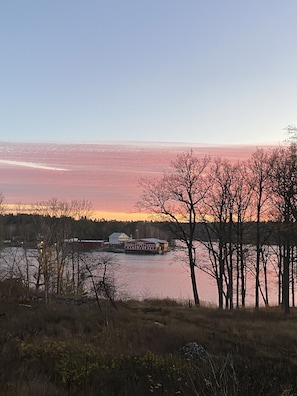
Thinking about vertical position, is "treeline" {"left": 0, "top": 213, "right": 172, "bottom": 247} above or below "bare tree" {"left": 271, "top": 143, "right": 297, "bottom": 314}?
below

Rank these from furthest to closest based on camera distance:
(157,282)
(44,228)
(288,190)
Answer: (44,228)
(157,282)
(288,190)

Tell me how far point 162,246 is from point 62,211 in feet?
116

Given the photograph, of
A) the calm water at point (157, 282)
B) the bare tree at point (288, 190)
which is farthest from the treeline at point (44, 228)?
the bare tree at point (288, 190)

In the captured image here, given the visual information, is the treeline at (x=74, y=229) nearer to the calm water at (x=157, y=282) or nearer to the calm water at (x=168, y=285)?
the calm water at (x=157, y=282)

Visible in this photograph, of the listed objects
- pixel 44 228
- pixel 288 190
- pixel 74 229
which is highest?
pixel 288 190

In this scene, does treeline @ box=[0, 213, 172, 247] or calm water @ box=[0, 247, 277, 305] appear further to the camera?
treeline @ box=[0, 213, 172, 247]

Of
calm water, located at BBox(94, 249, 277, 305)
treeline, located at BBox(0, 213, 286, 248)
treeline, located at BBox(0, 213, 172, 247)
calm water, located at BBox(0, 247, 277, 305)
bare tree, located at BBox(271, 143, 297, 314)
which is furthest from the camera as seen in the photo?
treeline, located at BBox(0, 213, 172, 247)

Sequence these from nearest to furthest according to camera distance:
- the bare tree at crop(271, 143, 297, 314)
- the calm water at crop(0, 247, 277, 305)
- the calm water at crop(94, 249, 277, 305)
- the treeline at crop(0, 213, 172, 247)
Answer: the bare tree at crop(271, 143, 297, 314) < the calm water at crop(0, 247, 277, 305) < the calm water at crop(94, 249, 277, 305) < the treeline at crop(0, 213, 172, 247)

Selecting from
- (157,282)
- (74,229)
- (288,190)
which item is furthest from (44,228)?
(288,190)

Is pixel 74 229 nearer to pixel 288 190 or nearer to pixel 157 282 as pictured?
pixel 157 282

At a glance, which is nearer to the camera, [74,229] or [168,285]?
[168,285]

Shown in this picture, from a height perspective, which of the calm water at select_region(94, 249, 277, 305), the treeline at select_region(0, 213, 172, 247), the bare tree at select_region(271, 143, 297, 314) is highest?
the bare tree at select_region(271, 143, 297, 314)

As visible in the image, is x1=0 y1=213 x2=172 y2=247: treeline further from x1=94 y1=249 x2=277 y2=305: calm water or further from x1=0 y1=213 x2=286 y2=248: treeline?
x1=94 y1=249 x2=277 y2=305: calm water

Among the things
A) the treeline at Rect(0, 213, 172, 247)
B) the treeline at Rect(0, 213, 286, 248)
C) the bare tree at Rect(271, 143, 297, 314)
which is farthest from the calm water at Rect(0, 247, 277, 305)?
the bare tree at Rect(271, 143, 297, 314)
